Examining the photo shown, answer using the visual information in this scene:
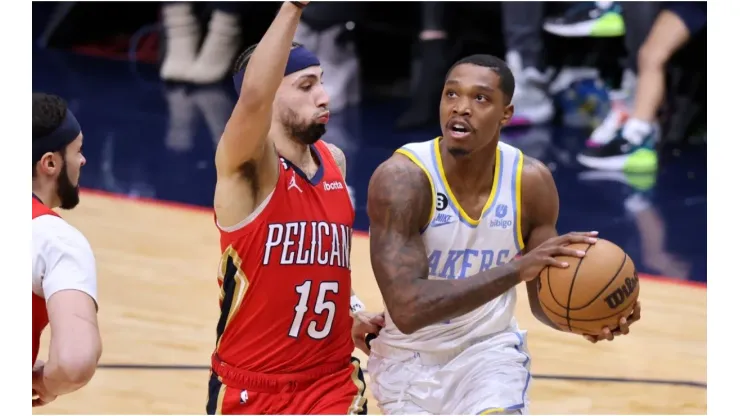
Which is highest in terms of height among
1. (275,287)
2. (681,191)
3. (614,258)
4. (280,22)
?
(280,22)

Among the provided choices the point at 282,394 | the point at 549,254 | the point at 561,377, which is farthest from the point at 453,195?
the point at 561,377

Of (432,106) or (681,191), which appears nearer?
(681,191)

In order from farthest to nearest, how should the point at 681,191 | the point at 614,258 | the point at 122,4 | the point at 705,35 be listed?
the point at 122,4, the point at 705,35, the point at 681,191, the point at 614,258

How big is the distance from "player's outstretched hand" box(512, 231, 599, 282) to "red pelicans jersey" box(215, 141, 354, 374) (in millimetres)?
780

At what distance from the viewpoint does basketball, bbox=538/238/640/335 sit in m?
4.42

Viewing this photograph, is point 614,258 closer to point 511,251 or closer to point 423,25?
point 511,251

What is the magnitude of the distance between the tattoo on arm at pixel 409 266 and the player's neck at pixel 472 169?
0.12 m

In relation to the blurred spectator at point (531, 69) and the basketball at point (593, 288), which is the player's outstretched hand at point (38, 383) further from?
the blurred spectator at point (531, 69)

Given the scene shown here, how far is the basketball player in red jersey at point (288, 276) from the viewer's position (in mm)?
4684

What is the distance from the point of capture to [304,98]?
4785 millimetres

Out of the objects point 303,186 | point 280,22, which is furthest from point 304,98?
point 280,22

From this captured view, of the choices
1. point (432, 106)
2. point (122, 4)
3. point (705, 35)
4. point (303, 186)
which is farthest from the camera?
point (122, 4)

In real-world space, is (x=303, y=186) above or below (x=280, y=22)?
below

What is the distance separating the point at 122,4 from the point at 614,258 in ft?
36.9
